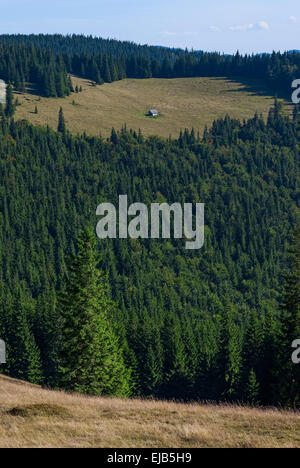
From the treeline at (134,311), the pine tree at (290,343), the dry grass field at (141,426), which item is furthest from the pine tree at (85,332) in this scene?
the pine tree at (290,343)

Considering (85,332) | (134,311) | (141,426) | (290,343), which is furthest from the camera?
(134,311)

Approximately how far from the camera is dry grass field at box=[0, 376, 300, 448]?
16.8m

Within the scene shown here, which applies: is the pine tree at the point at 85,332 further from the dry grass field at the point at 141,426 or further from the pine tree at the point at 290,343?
the pine tree at the point at 290,343

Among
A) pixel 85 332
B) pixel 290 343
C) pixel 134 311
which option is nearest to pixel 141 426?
pixel 85 332

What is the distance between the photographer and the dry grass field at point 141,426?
55.3ft

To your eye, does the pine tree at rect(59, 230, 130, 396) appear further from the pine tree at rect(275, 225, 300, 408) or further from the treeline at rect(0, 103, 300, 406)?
the pine tree at rect(275, 225, 300, 408)

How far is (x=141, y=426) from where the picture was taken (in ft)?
62.1

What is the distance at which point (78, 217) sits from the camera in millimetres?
190250

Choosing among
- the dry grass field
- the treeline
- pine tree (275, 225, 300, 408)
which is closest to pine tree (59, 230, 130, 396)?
the treeline

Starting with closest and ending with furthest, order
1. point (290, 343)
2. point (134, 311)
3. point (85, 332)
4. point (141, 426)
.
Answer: point (141, 426) → point (85, 332) → point (290, 343) → point (134, 311)

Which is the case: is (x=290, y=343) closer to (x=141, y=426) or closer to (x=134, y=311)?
(x=141, y=426)

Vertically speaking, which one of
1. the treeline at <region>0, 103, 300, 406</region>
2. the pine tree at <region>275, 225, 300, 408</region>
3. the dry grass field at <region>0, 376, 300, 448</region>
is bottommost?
the treeline at <region>0, 103, 300, 406</region>

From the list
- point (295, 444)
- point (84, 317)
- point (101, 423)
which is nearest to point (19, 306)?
point (84, 317)
